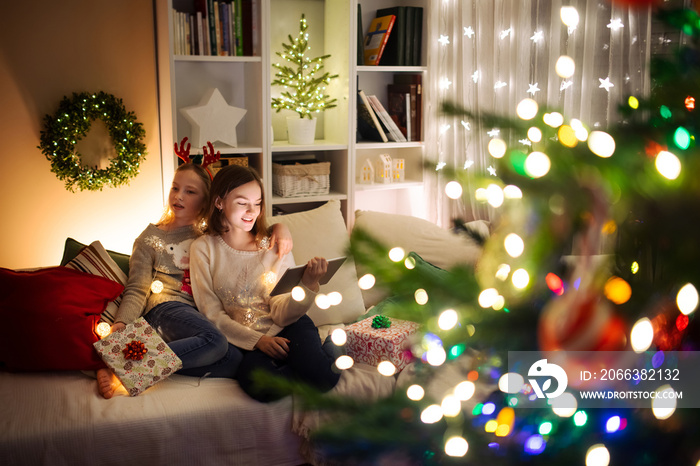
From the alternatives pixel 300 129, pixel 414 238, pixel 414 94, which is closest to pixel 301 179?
pixel 300 129

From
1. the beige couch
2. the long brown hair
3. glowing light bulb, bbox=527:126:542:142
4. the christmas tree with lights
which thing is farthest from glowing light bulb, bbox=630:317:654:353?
the long brown hair

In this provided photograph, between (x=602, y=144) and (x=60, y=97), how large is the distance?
2827mm

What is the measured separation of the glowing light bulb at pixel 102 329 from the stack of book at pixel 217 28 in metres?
1.26

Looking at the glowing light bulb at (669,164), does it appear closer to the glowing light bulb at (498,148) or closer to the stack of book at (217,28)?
the glowing light bulb at (498,148)

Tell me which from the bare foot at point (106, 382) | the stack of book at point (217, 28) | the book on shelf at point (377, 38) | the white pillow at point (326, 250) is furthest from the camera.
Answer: the book on shelf at point (377, 38)

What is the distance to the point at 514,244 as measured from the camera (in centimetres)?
57

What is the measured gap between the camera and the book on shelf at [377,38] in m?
3.14

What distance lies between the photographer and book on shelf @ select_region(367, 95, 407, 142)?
3.20 m

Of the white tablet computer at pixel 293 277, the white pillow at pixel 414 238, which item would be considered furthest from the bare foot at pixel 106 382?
the white pillow at pixel 414 238

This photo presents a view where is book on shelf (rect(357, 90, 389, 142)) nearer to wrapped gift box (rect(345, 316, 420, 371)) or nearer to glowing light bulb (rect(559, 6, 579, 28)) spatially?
wrapped gift box (rect(345, 316, 420, 371))

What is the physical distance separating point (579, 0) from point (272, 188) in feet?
5.31

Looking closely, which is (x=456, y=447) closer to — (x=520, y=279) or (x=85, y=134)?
(x=520, y=279)

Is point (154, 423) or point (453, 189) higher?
point (453, 189)

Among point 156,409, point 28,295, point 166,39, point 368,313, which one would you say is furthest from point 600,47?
point 28,295
